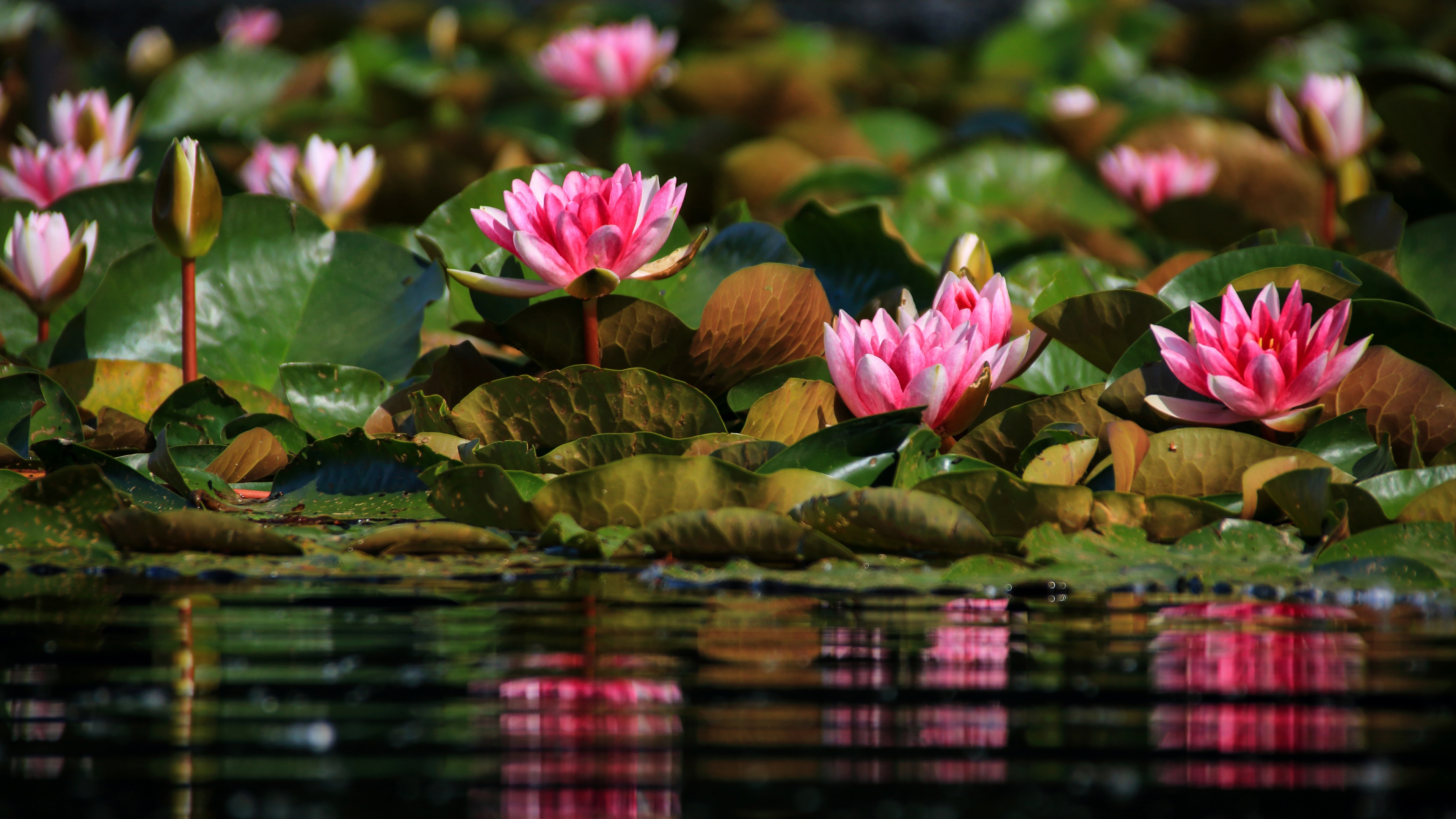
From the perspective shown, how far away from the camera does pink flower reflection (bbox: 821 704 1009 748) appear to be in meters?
0.93

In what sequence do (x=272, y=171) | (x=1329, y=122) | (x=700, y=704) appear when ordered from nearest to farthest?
(x=700, y=704)
(x=272, y=171)
(x=1329, y=122)

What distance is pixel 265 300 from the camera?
6.84 feet

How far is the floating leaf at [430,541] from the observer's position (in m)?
1.41

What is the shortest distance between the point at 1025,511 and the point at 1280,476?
0.87 feet

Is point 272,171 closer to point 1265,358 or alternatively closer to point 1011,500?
point 1011,500

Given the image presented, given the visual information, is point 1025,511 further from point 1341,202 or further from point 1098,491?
point 1341,202

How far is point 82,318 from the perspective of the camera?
2.04m

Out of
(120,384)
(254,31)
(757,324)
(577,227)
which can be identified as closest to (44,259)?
(120,384)

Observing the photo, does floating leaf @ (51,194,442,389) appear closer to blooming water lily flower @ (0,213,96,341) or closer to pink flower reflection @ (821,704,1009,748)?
blooming water lily flower @ (0,213,96,341)

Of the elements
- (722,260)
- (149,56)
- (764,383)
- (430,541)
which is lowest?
(430,541)

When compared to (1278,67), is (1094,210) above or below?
below

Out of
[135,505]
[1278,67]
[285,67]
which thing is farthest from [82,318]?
[1278,67]

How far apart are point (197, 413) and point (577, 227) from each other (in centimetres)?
63

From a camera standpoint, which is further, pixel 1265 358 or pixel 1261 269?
pixel 1261 269
